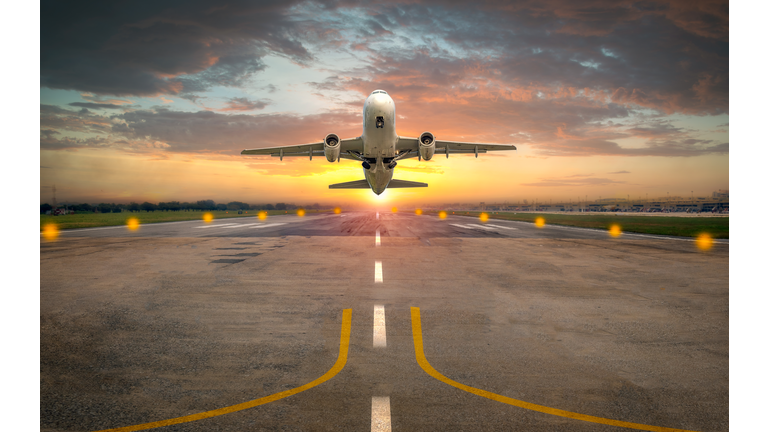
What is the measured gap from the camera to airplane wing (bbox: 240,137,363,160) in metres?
28.5

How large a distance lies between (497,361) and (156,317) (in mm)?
8189

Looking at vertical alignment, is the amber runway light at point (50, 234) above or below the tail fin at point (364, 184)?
below

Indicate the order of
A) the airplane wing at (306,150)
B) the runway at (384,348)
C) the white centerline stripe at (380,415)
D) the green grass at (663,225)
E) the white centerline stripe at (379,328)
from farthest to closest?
the green grass at (663,225) < the airplane wing at (306,150) < the white centerline stripe at (379,328) < the runway at (384,348) < the white centerline stripe at (380,415)

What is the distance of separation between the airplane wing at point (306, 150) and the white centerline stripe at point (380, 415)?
24.9 m

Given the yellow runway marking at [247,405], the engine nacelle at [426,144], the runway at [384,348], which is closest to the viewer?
the yellow runway marking at [247,405]

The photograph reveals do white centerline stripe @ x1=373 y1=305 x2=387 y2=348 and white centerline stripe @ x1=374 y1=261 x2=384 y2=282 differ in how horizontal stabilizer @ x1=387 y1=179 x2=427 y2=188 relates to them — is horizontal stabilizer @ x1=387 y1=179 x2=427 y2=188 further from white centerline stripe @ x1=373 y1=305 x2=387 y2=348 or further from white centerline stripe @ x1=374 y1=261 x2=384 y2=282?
white centerline stripe @ x1=373 y1=305 x2=387 y2=348

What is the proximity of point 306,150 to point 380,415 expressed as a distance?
29235 millimetres

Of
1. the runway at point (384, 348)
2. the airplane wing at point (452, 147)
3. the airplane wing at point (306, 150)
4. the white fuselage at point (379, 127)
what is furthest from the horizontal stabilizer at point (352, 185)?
the runway at point (384, 348)

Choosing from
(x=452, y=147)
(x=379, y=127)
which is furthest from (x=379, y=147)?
(x=452, y=147)

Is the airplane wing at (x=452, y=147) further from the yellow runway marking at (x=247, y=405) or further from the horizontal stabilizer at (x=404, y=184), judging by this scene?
the yellow runway marking at (x=247, y=405)

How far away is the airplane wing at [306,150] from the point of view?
28497 mm

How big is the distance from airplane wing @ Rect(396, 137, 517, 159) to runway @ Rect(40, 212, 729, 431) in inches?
640

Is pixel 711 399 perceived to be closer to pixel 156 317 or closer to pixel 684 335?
pixel 684 335

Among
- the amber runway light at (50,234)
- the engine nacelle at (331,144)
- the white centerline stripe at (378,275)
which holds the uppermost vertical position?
the engine nacelle at (331,144)
